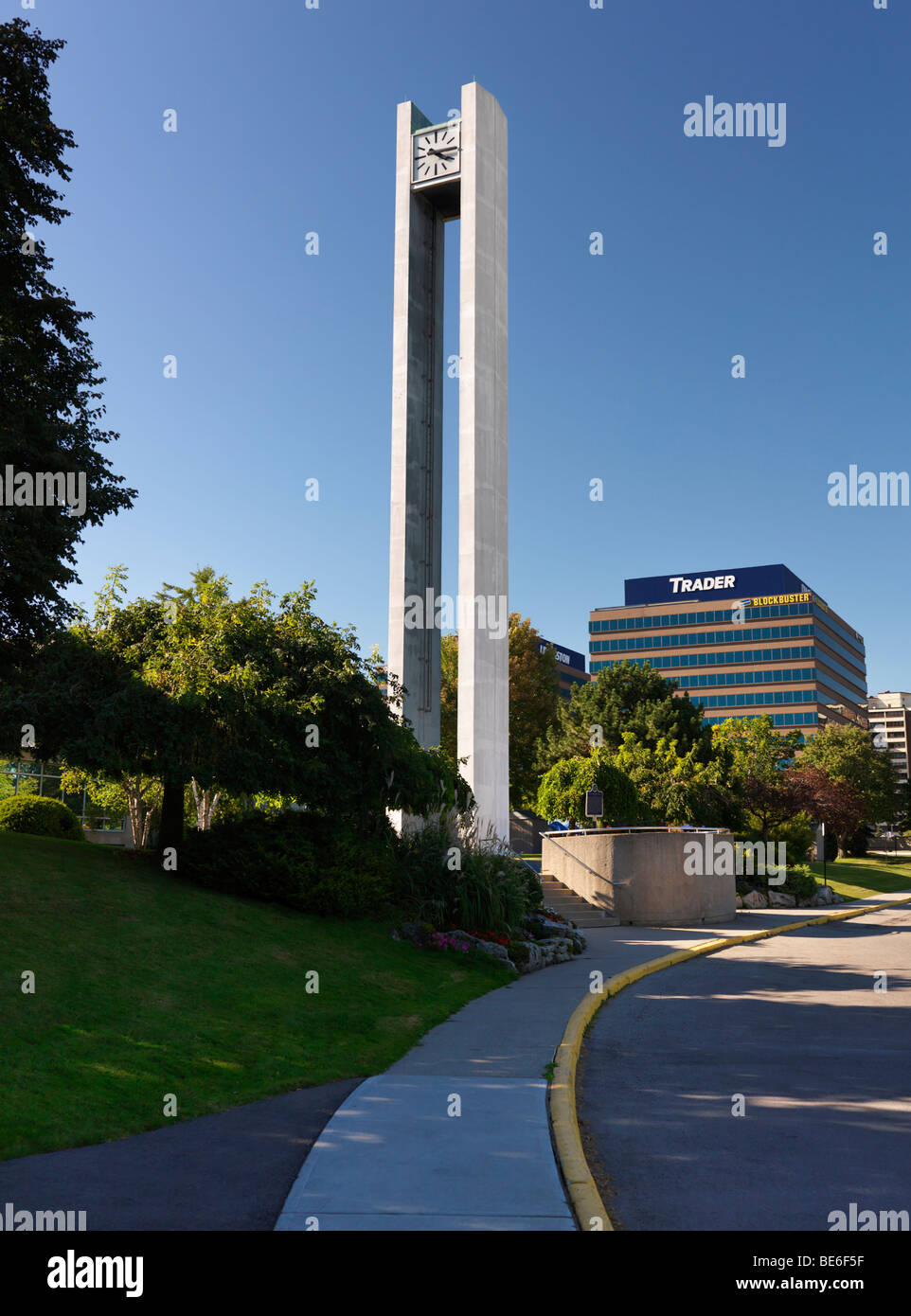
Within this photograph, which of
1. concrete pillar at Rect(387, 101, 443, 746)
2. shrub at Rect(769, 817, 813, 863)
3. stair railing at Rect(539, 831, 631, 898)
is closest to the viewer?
stair railing at Rect(539, 831, 631, 898)

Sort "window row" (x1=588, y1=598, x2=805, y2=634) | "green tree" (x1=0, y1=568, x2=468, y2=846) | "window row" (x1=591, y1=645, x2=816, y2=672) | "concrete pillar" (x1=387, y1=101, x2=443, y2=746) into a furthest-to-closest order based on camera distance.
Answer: "window row" (x1=588, y1=598, x2=805, y2=634) → "window row" (x1=591, y1=645, x2=816, y2=672) → "concrete pillar" (x1=387, y1=101, x2=443, y2=746) → "green tree" (x1=0, y1=568, x2=468, y2=846)

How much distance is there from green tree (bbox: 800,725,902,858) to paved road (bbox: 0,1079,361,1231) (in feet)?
230

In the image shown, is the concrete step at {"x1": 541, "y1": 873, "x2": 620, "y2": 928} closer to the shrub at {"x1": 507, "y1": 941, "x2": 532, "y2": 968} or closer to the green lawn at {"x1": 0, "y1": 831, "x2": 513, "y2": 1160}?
the shrub at {"x1": 507, "y1": 941, "x2": 532, "y2": 968}

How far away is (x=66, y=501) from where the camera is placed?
16500mm

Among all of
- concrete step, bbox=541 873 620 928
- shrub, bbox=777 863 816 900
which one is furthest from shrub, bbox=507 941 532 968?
shrub, bbox=777 863 816 900

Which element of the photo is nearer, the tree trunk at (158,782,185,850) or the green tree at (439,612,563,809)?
the tree trunk at (158,782,185,850)

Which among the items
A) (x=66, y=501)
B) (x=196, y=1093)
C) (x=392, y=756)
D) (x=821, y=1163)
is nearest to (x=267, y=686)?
(x=392, y=756)

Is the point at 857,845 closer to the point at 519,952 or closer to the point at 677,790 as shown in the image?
the point at 677,790

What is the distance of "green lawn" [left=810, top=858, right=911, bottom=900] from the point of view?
133 feet

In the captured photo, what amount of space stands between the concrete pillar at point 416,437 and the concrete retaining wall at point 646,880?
620cm

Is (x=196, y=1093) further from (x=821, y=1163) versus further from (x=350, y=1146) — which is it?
(x=821, y=1163)

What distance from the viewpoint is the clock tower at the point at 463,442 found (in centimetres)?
2958

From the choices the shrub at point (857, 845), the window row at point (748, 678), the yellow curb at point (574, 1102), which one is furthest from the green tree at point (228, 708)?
the window row at point (748, 678)

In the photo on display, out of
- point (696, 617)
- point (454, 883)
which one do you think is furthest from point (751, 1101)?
point (696, 617)
